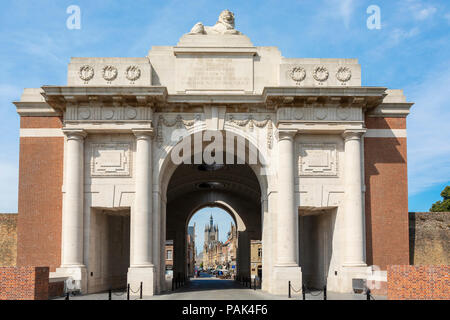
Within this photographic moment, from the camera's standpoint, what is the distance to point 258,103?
2983cm

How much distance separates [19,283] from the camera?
21.8 m

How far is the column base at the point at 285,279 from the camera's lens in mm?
27766

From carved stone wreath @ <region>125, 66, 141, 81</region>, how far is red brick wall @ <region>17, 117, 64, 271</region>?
455 centimetres

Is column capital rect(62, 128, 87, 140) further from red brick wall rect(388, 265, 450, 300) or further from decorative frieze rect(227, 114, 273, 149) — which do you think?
red brick wall rect(388, 265, 450, 300)

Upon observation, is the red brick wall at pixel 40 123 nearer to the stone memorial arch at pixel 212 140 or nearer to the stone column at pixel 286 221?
the stone memorial arch at pixel 212 140

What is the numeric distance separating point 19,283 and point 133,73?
12514mm

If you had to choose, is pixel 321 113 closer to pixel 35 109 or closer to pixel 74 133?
pixel 74 133

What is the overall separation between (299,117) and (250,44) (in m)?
4.87

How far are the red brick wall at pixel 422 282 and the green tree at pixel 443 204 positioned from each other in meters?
43.6

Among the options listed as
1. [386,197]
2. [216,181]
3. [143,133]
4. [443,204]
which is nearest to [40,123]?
[143,133]

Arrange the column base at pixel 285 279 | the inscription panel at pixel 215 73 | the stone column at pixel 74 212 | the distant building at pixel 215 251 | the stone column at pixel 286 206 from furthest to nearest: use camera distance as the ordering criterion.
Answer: the distant building at pixel 215 251 < the inscription panel at pixel 215 73 < the stone column at pixel 286 206 < the stone column at pixel 74 212 < the column base at pixel 285 279

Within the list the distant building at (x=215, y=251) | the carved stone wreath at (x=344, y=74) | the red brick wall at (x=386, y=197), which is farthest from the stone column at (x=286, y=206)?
the distant building at (x=215, y=251)
